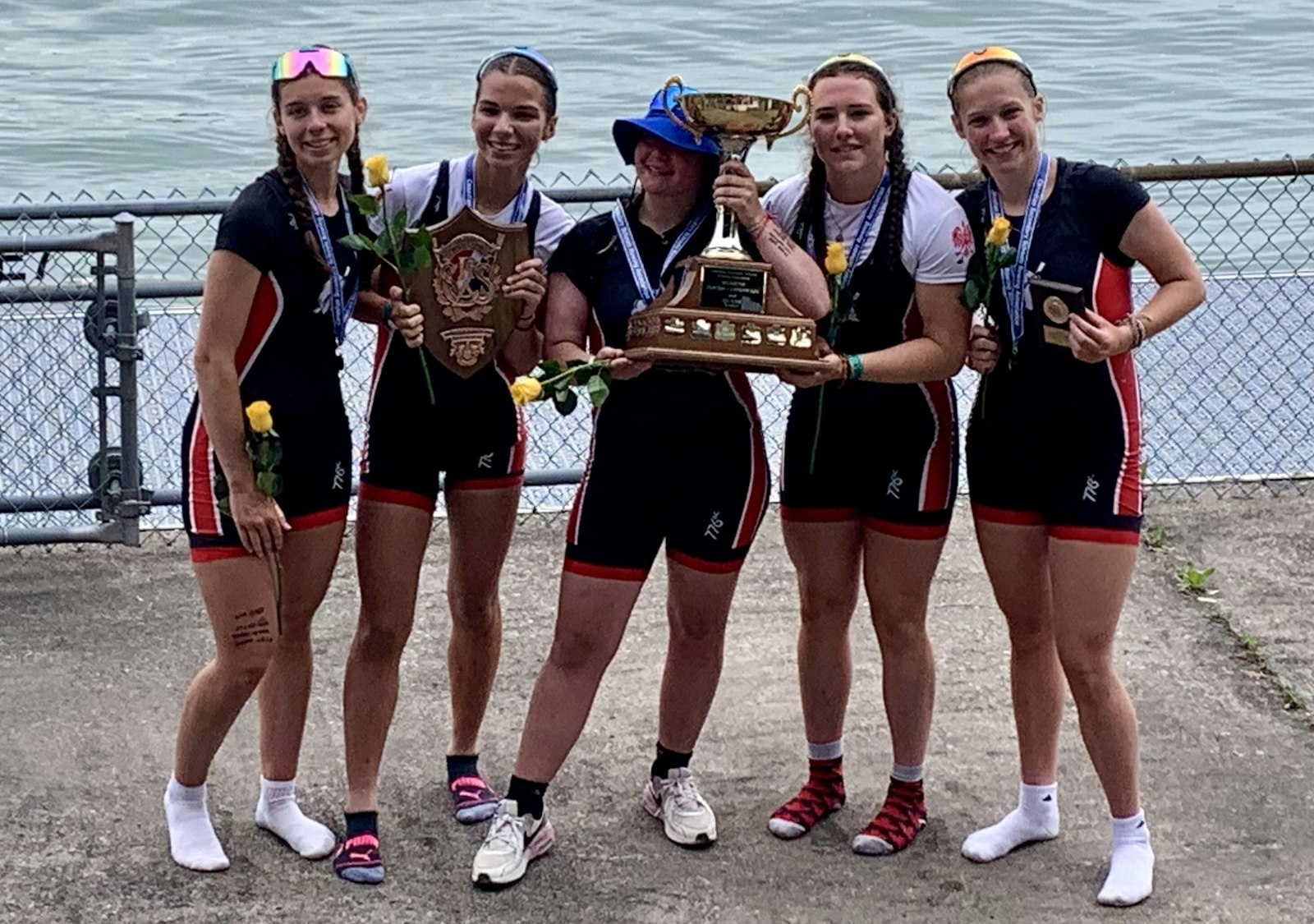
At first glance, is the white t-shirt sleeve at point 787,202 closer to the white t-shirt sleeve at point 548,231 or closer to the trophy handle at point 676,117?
the trophy handle at point 676,117

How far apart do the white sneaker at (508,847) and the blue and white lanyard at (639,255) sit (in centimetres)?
133

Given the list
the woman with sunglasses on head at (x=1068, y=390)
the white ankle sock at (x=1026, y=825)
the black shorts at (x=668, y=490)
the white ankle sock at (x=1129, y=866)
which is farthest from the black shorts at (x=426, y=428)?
the white ankle sock at (x=1129, y=866)

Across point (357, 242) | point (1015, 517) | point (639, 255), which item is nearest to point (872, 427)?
point (1015, 517)

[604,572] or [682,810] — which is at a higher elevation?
[604,572]

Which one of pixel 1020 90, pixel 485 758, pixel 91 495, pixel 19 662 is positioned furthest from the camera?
pixel 91 495

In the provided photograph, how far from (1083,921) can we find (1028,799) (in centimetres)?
44

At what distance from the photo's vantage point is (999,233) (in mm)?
4535

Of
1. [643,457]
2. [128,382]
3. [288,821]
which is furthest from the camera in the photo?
[128,382]

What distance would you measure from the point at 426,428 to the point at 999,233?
1455 mm

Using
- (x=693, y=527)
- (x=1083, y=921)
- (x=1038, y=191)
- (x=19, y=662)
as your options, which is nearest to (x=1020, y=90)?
(x=1038, y=191)

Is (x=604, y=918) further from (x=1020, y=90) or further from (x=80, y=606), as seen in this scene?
(x=80, y=606)

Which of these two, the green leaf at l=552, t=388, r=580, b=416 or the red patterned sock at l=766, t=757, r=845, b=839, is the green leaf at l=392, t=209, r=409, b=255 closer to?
the green leaf at l=552, t=388, r=580, b=416

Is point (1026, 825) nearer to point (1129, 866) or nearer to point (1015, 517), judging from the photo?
point (1129, 866)

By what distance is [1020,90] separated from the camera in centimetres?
462
